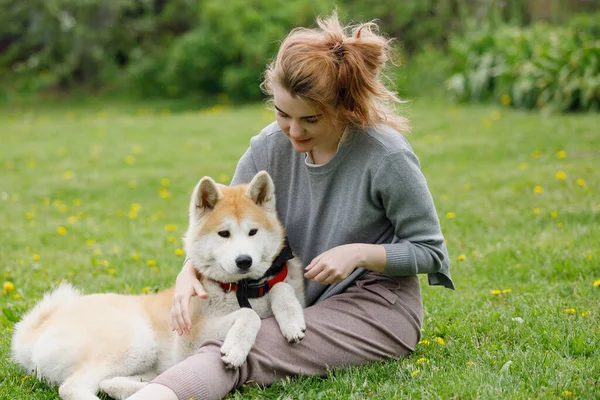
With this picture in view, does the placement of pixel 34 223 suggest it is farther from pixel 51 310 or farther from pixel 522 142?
pixel 522 142

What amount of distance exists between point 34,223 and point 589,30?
30.4ft

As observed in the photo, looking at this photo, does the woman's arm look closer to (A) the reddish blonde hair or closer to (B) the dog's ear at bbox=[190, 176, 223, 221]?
(A) the reddish blonde hair

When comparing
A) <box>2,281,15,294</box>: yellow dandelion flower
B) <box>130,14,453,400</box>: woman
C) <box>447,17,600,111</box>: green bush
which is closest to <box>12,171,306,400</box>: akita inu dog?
<box>130,14,453,400</box>: woman

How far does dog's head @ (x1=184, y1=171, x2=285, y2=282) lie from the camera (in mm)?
3195

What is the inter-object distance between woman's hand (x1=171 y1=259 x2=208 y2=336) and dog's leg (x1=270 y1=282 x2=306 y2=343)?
0.32m

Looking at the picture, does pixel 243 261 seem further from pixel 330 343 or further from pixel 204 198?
pixel 330 343

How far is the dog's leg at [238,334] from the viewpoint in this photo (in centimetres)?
291

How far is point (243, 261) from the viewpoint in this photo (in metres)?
3.11

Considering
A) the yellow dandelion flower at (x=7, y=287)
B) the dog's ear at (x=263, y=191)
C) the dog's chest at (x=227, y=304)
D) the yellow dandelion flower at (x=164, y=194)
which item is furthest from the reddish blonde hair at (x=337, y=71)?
the yellow dandelion flower at (x=164, y=194)

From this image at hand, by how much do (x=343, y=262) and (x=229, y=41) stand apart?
41.9 feet

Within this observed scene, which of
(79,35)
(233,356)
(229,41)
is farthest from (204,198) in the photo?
(79,35)

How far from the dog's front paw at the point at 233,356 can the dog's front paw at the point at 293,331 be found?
0.70 feet

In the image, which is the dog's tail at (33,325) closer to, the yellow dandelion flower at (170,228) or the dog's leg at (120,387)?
the dog's leg at (120,387)

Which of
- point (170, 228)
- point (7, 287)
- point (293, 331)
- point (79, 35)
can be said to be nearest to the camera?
point (293, 331)
